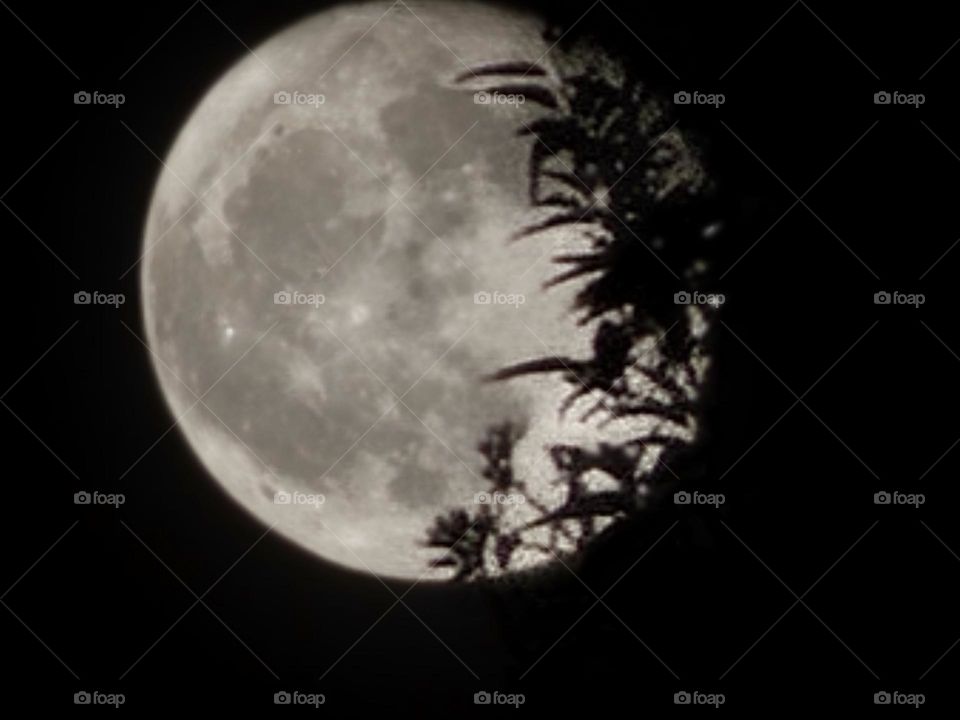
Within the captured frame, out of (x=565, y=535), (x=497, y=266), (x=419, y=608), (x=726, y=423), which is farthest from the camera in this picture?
(x=419, y=608)

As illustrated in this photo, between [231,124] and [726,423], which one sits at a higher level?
[231,124]

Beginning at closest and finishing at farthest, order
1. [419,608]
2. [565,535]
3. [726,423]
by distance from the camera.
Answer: [565,535] < [726,423] < [419,608]

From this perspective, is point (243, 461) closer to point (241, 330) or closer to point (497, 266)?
point (241, 330)

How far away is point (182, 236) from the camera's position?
202 inches

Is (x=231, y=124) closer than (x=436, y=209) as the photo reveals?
No

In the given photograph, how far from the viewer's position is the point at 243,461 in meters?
5.23

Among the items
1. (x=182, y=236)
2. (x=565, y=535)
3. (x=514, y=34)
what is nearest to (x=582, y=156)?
(x=514, y=34)

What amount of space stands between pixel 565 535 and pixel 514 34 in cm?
420

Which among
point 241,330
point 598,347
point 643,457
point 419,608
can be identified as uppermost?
point 241,330

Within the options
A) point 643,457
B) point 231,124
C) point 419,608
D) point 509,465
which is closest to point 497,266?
point 509,465

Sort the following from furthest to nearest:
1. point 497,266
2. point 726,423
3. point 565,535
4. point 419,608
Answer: point 419,608
point 726,423
point 565,535
point 497,266

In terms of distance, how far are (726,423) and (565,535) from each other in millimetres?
1740

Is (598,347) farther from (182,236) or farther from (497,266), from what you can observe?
(182,236)

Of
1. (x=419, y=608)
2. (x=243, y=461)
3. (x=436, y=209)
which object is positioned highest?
(x=436, y=209)
